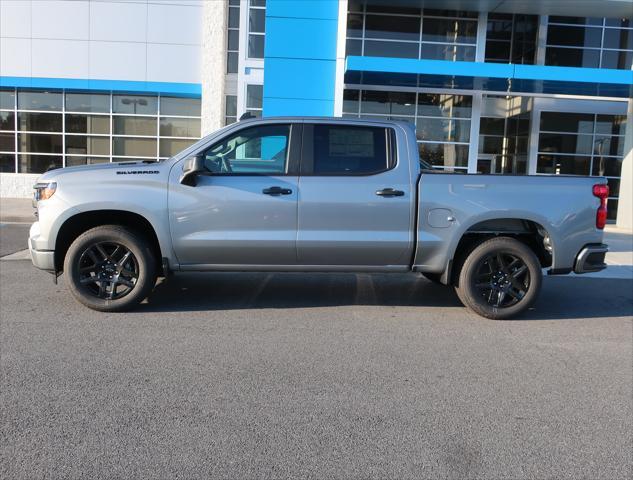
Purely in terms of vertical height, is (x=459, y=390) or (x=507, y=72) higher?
(x=507, y=72)

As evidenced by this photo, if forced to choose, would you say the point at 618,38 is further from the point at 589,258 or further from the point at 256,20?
the point at 589,258

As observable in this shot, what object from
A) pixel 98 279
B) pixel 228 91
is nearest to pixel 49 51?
pixel 228 91

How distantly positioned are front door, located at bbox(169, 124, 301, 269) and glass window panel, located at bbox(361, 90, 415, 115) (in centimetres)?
1176

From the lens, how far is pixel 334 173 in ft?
19.9

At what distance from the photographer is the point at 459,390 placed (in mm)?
4258

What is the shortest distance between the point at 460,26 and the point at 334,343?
1459 centimetres

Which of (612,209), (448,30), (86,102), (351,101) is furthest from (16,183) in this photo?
(612,209)

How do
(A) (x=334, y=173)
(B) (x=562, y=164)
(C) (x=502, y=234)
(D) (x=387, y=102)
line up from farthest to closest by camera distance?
(B) (x=562, y=164), (D) (x=387, y=102), (C) (x=502, y=234), (A) (x=334, y=173)

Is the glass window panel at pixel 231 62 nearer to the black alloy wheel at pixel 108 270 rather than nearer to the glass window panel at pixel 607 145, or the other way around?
the glass window panel at pixel 607 145

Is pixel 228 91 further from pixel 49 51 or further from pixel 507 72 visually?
pixel 507 72

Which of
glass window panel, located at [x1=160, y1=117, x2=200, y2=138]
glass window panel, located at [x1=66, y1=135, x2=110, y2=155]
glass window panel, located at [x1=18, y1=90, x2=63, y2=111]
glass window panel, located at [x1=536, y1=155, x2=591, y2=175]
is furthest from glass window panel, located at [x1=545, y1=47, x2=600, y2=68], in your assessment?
glass window panel, located at [x1=18, y1=90, x2=63, y2=111]

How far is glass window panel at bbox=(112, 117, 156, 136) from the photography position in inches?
779

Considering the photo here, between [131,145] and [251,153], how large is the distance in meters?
15.2

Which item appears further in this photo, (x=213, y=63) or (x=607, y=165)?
(x=213, y=63)
